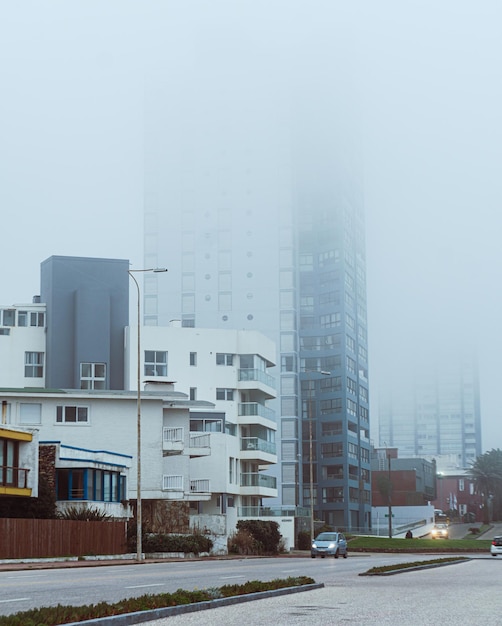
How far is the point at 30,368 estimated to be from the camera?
98.4m

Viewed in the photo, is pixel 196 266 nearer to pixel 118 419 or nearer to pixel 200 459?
pixel 200 459

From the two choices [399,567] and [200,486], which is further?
[200,486]

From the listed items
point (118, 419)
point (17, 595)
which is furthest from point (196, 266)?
point (17, 595)

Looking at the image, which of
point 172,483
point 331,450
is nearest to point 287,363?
point 331,450

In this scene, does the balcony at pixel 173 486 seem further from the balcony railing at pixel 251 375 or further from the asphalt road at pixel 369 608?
the asphalt road at pixel 369 608

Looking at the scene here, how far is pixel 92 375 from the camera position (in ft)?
318

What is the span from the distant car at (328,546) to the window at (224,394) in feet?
103

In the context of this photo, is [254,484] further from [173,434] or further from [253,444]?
[173,434]

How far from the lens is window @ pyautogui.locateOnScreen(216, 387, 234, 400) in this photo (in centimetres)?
9406

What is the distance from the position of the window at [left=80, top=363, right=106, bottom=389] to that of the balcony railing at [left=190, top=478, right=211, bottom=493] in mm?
20411

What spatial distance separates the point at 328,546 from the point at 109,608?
48303mm

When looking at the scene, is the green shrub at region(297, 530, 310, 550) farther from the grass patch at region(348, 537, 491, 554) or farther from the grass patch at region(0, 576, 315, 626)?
the grass patch at region(0, 576, 315, 626)

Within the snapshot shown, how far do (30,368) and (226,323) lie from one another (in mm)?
45021

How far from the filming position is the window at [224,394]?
9406 cm
